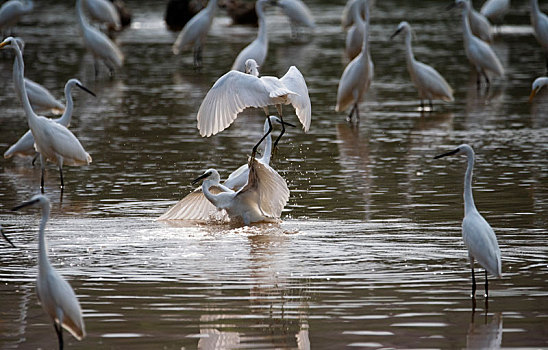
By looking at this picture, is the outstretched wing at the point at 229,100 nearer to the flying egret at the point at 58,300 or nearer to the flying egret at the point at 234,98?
the flying egret at the point at 234,98

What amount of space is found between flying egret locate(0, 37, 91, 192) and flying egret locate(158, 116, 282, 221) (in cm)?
198

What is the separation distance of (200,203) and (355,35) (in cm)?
1217

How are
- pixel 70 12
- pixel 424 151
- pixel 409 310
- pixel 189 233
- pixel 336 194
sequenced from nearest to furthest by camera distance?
pixel 409 310 → pixel 189 233 → pixel 336 194 → pixel 424 151 → pixel 70 12

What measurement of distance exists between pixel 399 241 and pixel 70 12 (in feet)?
98.1

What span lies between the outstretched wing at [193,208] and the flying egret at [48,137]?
198 centimetres

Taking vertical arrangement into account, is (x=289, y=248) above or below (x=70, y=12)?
above

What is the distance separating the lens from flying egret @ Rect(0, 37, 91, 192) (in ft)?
36.9

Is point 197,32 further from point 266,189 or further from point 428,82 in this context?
point 266,189

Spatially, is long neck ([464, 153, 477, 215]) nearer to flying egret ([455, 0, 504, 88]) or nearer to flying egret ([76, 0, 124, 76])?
flying egret ([455, 0, 504, 88])

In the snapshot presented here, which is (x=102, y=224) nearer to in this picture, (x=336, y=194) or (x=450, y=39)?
(x=336, y=194)

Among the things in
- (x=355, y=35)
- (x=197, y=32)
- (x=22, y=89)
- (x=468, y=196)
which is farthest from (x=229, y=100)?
(x=197, y=32)

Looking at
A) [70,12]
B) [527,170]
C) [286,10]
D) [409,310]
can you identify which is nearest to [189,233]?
[409,310]

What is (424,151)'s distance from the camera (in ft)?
44.0

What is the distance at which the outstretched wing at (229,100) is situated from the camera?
929 cm
